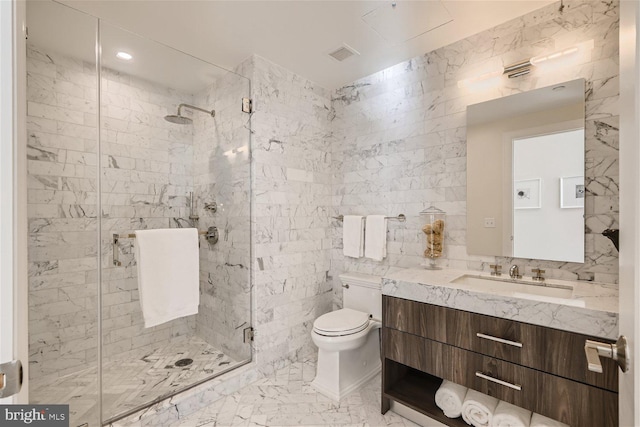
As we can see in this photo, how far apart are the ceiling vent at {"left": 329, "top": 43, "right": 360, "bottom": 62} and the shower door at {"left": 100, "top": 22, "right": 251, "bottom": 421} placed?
774 millimetres

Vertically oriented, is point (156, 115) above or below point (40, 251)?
above

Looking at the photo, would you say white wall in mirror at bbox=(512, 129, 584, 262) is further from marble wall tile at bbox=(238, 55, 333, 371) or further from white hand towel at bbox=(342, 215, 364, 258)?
marble wall tile at bbox=(238, 55, 333, 371)

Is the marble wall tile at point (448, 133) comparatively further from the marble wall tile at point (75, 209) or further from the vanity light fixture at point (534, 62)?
the marble wall tile at point (75, 209)

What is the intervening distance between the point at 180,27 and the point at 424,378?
294 centimetres

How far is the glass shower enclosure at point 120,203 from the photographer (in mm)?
1663

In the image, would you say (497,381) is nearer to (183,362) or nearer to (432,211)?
(432,211)

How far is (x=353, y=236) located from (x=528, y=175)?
4.61 ft

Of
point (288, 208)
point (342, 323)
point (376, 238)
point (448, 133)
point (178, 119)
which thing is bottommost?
point (342, 323)

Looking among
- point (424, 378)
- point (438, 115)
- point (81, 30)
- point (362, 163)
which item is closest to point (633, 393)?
point (424, 378)

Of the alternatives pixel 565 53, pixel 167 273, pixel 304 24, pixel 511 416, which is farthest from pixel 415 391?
pixel 304 24

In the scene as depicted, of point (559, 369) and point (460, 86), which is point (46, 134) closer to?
point (460, 86)

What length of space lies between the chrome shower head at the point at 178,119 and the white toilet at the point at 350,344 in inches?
74.7

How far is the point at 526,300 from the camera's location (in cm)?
135

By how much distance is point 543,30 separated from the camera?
5.95 feet
